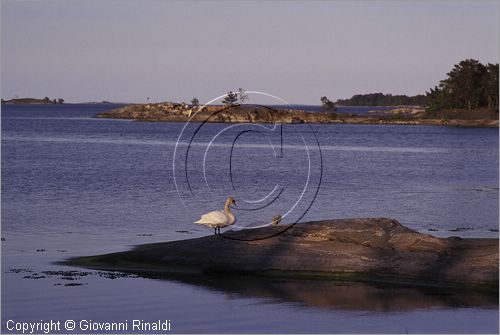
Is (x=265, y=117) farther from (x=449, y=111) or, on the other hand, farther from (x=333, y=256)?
(x=333, y=256)

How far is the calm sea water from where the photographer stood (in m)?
18.5

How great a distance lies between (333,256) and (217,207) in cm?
1345

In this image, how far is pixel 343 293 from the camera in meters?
20.3

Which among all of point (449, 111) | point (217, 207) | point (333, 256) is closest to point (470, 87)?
point (449, 111)

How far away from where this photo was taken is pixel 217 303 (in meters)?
19.5

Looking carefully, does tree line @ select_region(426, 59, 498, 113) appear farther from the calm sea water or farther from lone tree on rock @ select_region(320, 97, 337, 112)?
the calm sea water

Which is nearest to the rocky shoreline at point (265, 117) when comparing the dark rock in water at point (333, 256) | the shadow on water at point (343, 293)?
the dark rock in water at point (333, 256)

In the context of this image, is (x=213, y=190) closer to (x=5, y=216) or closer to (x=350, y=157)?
(x=5, y=216)

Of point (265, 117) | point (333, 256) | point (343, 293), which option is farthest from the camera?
point (265, 117)

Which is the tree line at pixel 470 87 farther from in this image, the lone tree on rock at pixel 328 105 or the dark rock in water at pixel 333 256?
the dark rock in water at pixel 333 256

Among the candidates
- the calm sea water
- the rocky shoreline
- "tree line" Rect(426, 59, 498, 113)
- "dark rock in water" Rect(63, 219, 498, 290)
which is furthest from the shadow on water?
"tree line" Rect(426, 59, 498, 113)

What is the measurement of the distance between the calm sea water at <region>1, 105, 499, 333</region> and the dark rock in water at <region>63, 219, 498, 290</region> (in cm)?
61

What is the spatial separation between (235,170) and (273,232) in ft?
109

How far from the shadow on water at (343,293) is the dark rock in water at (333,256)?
0.40 metres
